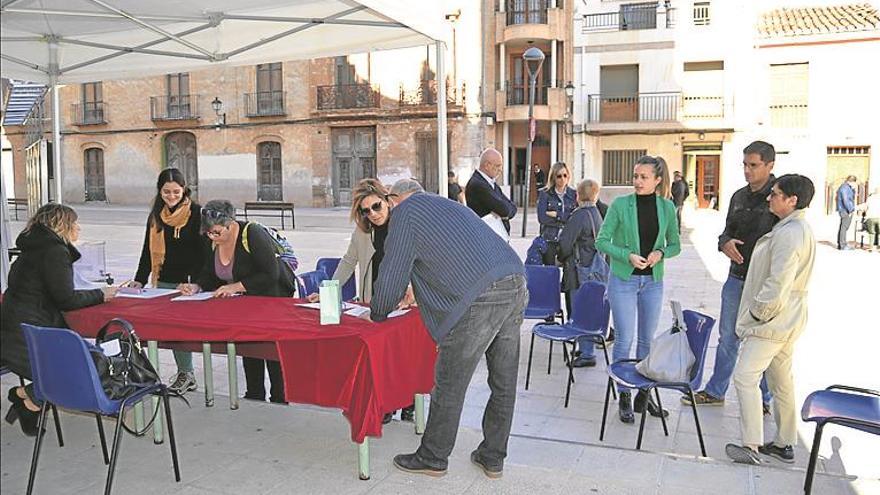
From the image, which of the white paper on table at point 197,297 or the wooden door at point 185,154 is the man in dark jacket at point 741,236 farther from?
the wooden door at point 185,154

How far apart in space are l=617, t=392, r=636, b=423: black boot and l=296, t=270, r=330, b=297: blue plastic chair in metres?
2.17

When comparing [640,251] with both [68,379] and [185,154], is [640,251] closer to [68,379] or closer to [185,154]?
[68,379]

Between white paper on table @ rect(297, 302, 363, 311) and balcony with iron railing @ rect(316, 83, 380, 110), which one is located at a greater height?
balcony with iron railing @ rect(316, 83, 380, 110)

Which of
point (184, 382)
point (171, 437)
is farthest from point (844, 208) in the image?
point (171, 437)

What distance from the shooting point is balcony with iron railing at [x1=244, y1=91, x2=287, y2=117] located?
29312 millimetres

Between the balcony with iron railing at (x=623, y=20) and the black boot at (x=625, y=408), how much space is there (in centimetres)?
2304

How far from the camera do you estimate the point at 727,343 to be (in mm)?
4777

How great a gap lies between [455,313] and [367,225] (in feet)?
3.75

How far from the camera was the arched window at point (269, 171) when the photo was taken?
29.7 m

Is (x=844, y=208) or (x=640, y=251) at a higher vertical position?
(x=640, y=251)

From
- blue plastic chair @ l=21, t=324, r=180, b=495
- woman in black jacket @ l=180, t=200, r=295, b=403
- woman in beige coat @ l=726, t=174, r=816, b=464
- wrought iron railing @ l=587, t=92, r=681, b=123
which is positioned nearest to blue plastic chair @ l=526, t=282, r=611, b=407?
woman in beige coat @ l=726, t=174, r=816, b=464

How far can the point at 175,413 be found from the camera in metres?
4.81

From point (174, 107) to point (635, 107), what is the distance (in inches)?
704

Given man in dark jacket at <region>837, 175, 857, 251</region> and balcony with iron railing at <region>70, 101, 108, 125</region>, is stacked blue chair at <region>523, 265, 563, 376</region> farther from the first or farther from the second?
balcony with iron railing at <region>70, 101, 108, 125</region>
